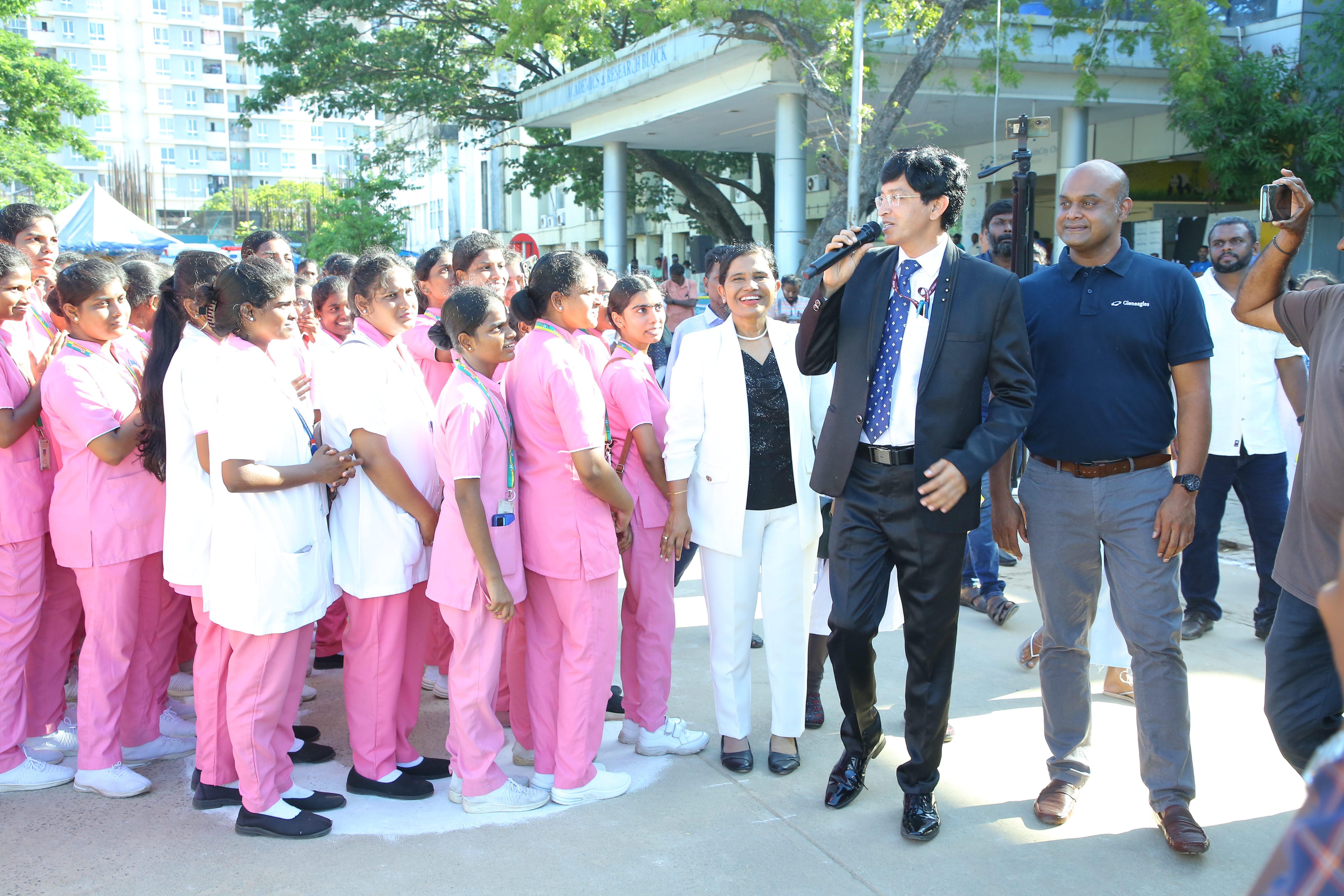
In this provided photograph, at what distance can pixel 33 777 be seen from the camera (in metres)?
3.51

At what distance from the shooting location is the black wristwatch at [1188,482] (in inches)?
122

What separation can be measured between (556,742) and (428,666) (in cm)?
141

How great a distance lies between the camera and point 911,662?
325 cm

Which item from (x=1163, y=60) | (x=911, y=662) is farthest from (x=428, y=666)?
(x=1163, y=60)

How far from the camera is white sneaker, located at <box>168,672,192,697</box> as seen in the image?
4.50 metres

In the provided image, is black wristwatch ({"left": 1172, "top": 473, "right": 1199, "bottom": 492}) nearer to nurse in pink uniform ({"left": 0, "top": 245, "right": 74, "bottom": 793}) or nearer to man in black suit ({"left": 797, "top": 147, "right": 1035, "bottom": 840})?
man in black suit ({"left": 797, "top": 147, "right": 1035, "bottom": 840})

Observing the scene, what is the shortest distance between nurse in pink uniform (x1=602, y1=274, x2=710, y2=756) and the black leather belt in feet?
2.89

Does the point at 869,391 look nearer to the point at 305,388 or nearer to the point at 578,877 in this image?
the point at 578,877

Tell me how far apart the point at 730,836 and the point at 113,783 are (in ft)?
7.04

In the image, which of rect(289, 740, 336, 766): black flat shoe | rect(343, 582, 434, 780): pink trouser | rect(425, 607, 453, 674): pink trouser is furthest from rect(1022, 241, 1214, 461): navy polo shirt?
rect(289, 740, 336, 766): black flat shoe

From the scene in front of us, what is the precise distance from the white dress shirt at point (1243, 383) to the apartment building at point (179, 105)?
7785 cm

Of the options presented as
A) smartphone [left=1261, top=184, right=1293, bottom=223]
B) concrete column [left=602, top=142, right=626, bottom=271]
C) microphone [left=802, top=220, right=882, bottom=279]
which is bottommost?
microphone [left=802, top=220, right=882, bottom=279]

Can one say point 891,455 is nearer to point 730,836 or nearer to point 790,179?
point 730,836

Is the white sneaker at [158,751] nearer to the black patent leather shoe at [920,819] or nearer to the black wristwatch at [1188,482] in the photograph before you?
the black patent leather shoe at [920,819]
